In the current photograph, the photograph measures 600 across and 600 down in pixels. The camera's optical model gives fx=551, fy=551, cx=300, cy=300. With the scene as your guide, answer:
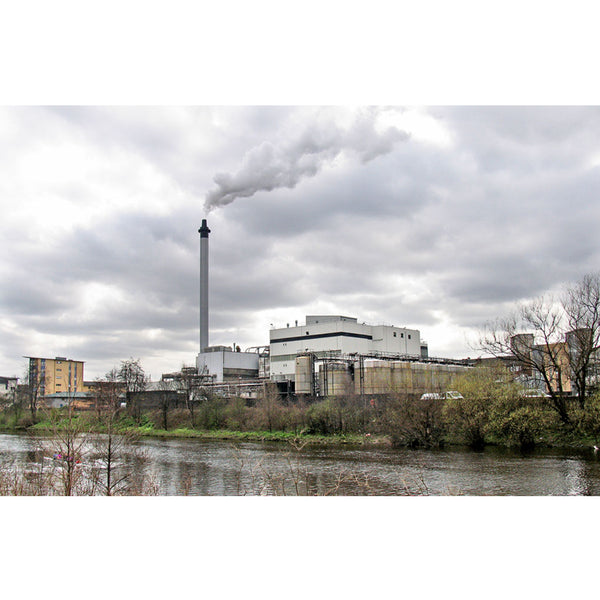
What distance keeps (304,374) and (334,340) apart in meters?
8.51

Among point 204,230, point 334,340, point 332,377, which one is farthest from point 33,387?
point 334,340

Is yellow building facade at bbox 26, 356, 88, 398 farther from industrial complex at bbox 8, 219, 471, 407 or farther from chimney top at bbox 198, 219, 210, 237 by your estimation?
chimney top at bbox 198, 219, 210, 237

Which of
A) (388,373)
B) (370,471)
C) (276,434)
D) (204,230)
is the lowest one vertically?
(276,434)

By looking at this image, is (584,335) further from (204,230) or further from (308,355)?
(204,230)

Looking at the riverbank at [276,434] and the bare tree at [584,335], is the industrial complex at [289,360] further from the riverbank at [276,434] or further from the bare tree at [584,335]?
the bare tree at [584,335]

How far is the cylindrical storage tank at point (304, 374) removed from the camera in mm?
40969

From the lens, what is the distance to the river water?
1188 cm

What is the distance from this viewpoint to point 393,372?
3697 centimetres

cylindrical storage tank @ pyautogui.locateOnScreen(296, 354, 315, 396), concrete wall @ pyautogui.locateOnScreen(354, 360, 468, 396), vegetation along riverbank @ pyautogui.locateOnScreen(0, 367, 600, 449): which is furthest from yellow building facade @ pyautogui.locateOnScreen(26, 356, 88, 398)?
concrete wall @ pyautogui.locateOnScreen(354, 360, 468, 396)

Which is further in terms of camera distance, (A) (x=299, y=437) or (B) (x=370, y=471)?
(B) (x=370, y=471)

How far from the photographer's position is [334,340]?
49.1 meters

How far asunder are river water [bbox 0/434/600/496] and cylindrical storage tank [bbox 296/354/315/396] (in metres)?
19.6
